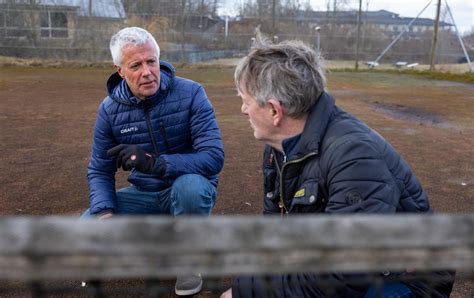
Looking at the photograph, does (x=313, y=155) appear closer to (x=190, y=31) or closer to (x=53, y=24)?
(x=190, y=31)

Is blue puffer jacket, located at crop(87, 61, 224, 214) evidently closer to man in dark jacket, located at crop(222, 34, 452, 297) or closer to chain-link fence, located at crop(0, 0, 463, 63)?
man in dark jacket, located at crop(222, 34, 452, 297)

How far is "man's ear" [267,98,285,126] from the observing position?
6.20 ft

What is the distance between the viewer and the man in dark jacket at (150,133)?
110 inches

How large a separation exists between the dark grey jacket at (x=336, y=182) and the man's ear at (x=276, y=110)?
0.11 metres

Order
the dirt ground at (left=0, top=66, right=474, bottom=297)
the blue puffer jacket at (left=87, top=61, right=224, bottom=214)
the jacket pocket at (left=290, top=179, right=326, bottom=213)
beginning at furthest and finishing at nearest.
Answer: the dirt ground at (left=0, top=66, right=474, bottom=297)
the blue puffer jacket at (left=87, top=61, right=224, bottom=214)
the jacket pocket at (left=290, top=179, right=326, bottom=213)

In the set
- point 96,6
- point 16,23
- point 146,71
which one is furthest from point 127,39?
point 96,6

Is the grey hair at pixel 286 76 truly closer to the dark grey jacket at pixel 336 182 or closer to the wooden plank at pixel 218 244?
the dark grey jacket at pixel 336 182

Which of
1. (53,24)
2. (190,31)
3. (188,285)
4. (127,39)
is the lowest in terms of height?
(188,285)

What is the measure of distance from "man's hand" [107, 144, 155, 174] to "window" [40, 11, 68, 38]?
21.9 m

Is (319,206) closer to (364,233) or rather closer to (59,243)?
(364,233)

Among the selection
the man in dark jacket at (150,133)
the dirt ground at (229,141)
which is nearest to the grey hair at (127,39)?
the man in dark jacket at (150,133)

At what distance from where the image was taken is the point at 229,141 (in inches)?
268

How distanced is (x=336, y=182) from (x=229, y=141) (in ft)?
16.7

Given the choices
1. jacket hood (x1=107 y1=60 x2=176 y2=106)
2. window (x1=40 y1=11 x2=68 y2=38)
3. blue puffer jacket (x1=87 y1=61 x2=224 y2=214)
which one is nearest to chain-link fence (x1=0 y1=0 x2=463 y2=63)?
window (x1=40 y1=11 x2=68 y2=38)
